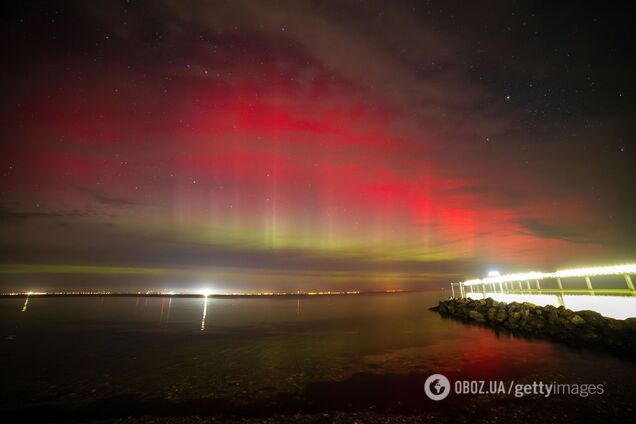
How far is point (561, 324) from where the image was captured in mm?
22969

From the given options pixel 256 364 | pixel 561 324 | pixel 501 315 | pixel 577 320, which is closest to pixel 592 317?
pixel 577 320

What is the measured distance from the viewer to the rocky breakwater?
1800 centimetres

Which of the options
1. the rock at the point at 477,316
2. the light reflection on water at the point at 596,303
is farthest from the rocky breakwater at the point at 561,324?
the light reflection on water at the point at 596,303

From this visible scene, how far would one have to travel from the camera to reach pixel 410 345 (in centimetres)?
2273

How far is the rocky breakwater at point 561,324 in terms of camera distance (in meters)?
18.0

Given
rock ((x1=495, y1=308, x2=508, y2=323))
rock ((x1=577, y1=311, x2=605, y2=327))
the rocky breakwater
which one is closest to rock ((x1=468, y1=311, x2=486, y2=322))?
the rocky breakwater

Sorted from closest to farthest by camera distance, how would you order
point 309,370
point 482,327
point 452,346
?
point 309,370
point 452,346
point 482,327

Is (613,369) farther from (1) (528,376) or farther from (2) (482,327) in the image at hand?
(2) (482,327)

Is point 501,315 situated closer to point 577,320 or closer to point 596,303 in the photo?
point 577,320

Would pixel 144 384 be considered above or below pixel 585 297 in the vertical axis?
below

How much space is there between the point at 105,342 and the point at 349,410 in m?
26.2

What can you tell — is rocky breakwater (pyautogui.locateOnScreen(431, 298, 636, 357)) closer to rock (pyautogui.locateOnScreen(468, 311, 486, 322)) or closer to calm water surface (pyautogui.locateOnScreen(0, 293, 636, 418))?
rock (pyautogui.locateOnScreen(468, 311, 486, 322))

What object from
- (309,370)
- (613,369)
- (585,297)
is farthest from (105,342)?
(585,297)

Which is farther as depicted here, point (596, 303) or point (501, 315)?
point (501, 315)
